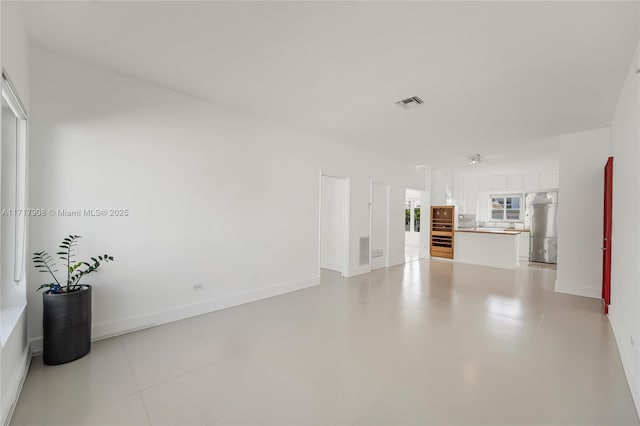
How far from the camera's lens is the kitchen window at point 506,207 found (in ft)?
31.2

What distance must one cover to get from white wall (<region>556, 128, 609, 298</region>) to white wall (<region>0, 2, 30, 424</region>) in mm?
6911

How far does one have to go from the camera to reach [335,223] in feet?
20.4

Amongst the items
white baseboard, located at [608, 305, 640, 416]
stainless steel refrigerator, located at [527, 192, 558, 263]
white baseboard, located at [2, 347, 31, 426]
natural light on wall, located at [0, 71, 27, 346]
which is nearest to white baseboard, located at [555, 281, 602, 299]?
white baseboard, located at [608, 305, 640, 416]

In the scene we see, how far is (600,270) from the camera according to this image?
4559mm

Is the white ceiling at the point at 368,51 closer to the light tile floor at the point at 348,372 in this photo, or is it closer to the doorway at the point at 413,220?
the light tile floor at the point at 348,372

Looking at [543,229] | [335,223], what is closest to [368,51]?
[335,223]

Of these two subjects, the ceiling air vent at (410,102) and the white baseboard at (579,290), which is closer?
the ceiling air vent at (410,102)

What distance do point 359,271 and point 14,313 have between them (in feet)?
16.9

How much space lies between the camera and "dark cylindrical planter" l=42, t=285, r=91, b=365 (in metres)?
2.40

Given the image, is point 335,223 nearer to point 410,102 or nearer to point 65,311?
point 410,102

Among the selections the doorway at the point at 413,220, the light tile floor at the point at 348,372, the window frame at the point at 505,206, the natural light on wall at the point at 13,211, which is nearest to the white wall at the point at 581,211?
the light tile floor at the point at 348,372

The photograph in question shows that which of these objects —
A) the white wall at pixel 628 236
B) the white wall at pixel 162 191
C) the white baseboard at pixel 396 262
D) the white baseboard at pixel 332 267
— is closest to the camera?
the white wall at pixel 628 236

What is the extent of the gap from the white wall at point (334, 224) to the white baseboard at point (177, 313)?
1688 millimetres

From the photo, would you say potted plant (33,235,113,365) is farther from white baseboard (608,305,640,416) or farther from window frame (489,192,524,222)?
window frame (489,192,524,222)
